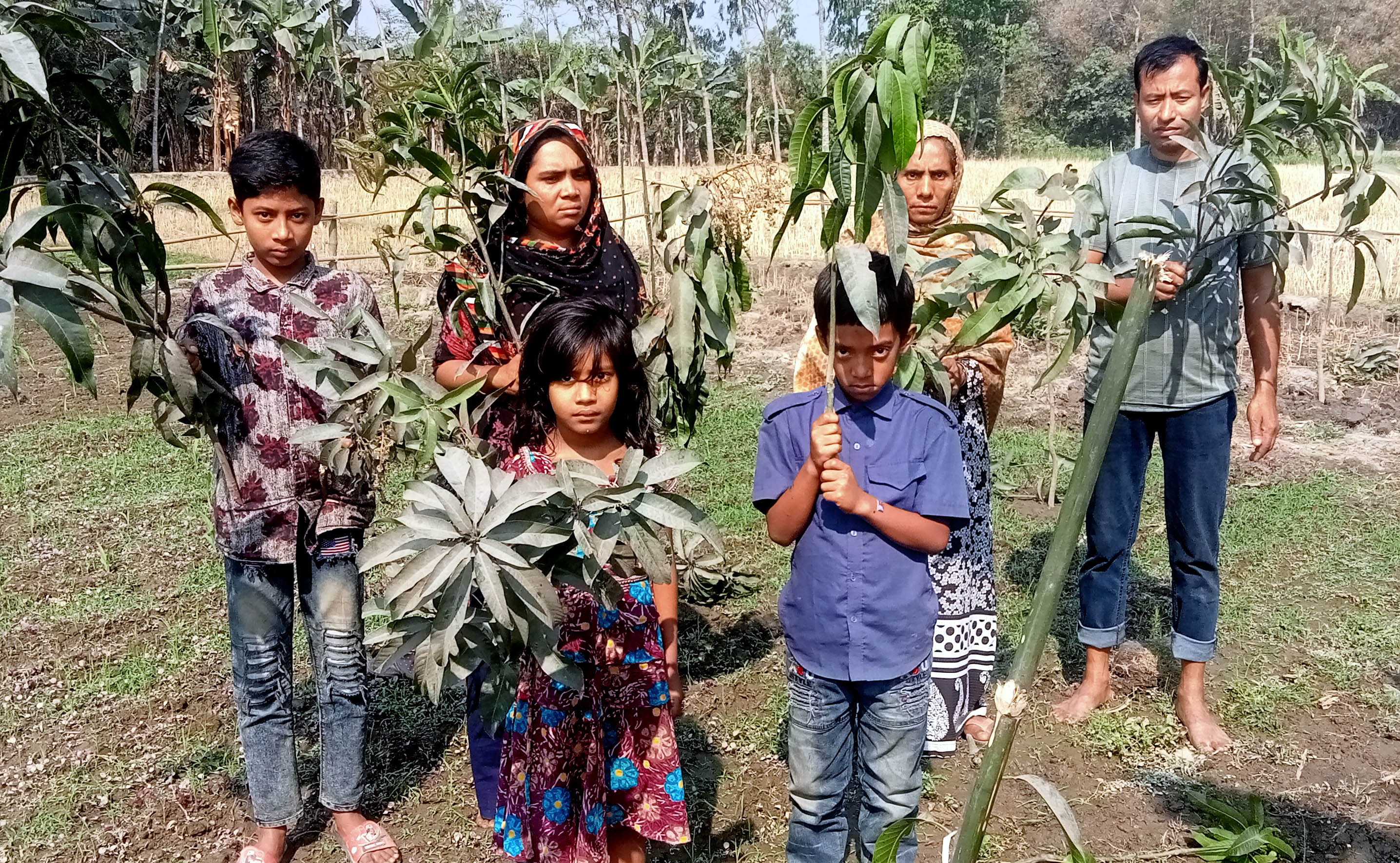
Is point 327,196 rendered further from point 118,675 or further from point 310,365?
point 310,365

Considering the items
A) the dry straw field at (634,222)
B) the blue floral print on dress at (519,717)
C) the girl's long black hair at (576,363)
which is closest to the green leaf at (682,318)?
the girl's long black hair at (576,363)

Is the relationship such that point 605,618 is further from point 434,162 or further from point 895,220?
point 895,220

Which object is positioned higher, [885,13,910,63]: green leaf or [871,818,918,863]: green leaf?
[885,13,910,63]: green leaf

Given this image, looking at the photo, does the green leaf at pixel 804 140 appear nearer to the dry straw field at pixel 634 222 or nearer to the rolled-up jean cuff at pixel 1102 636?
the rolled-up jean cuff at pixel 1102 636

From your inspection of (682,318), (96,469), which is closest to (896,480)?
(682,318)

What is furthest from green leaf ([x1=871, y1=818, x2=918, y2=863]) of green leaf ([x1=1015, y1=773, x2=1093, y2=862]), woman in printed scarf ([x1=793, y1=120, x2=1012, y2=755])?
woman in printed scarf ([x1=793, y1=120, x2=1012, y2=755])

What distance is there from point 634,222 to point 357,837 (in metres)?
9.45

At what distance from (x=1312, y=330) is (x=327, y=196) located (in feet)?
35.7

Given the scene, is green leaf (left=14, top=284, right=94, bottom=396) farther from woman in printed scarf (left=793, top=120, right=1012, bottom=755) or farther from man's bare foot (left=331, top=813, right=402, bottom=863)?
woman in printed scarf (left=793, top=120, right=1012, bottom=755)

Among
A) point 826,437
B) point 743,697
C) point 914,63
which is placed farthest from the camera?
point 743,697

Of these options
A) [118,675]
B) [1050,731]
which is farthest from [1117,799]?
[118,675]

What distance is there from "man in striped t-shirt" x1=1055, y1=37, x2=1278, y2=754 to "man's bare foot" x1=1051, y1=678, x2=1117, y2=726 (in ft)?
0.68

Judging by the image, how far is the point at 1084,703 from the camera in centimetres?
287

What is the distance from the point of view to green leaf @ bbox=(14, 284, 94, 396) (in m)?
1.19
